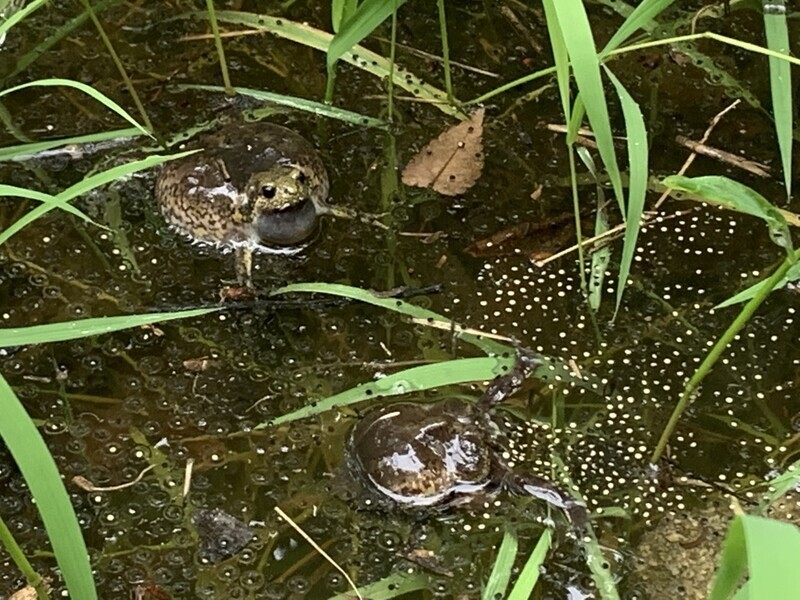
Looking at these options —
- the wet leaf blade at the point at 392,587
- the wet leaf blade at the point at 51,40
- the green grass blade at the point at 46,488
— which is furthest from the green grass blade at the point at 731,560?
the wet leaf blade at the point at 51,40

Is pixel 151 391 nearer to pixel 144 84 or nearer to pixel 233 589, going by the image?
pixel 233 589

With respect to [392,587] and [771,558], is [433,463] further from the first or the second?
[771,558]

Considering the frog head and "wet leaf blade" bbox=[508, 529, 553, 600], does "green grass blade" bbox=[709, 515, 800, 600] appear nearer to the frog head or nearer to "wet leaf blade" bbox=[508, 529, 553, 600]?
"wet leaf blade" bbox=[508, 529, 553, 600]

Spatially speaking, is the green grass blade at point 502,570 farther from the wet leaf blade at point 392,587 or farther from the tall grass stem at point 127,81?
the tall grass stem at point 127,81

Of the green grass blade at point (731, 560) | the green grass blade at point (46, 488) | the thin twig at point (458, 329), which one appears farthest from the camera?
the thin twig at point (458, 329)

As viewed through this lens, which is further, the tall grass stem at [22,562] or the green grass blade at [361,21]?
the green grass blade at [361,21]

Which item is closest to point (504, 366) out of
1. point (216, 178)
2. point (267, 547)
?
point (267, 547)

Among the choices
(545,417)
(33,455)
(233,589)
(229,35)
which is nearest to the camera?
(33,455)
